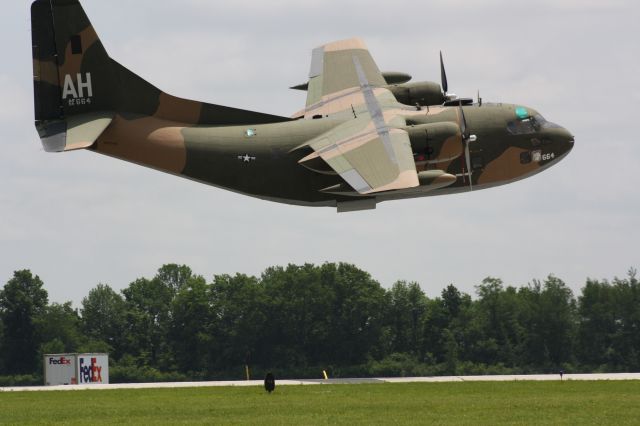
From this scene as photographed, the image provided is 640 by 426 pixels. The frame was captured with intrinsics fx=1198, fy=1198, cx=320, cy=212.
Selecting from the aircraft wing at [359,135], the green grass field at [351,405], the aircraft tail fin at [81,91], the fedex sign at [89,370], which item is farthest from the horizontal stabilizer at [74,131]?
the fedex sign at [89,370]

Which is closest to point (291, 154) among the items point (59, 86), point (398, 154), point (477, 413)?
point (398, 154)

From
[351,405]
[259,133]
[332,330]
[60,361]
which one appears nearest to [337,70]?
[259,133]

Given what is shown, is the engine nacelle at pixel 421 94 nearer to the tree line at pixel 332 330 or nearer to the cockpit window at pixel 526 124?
the cockpit window at pixel 526 124

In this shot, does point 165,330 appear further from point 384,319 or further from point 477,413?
point 477,413

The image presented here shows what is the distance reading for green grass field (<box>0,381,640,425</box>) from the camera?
47.4 metres

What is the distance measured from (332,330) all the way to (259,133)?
65.9 m

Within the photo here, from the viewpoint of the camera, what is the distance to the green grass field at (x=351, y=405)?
47.4 metres

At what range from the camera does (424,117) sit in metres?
62.6

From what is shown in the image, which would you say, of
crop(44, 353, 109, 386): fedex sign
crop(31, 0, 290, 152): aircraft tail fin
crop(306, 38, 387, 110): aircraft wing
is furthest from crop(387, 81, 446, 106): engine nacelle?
crop(44, 353, 109, 386): fedex sign

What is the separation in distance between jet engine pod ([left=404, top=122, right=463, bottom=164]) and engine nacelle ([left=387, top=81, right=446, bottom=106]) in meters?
5.67

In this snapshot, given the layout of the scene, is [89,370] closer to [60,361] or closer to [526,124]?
[60,361]

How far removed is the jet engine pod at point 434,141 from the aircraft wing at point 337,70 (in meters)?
8.50

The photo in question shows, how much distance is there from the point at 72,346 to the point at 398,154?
91156mm

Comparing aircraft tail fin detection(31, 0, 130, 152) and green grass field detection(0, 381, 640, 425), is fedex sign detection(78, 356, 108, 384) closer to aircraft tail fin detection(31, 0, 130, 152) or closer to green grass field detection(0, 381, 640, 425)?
green grass field detection(0, 381, 640, 425)
